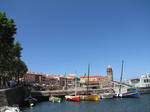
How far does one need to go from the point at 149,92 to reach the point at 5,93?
60.6 meters

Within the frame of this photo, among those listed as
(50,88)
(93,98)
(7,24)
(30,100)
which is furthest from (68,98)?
(7,24)

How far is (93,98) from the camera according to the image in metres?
42.2

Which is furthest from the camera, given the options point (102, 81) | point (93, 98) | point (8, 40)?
point (102, 81)

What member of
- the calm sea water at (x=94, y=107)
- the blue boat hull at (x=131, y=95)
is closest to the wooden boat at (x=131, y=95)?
the blue boat hull at (x=131, y=95)

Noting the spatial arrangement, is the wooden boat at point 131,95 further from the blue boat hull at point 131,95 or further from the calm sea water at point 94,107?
the calm sea water at point 94,107

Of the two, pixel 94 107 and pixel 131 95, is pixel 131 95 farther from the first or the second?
pixel 94 107

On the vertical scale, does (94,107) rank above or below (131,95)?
above

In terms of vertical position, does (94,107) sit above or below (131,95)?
above

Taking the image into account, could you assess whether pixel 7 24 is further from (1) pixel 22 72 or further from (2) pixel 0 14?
(1) pixel 22 72

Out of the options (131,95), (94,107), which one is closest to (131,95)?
(131,95)

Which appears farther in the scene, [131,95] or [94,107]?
[131,95]

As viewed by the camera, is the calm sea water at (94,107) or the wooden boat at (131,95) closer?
the calm sea water at (94,107)

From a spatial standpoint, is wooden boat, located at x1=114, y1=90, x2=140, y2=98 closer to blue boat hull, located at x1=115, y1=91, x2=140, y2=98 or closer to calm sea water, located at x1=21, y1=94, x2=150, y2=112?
blue boat hull, located at x1=115, y1=91, x2=140, y2=98

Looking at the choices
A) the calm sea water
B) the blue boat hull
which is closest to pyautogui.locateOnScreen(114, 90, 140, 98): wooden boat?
the blue boat hull
